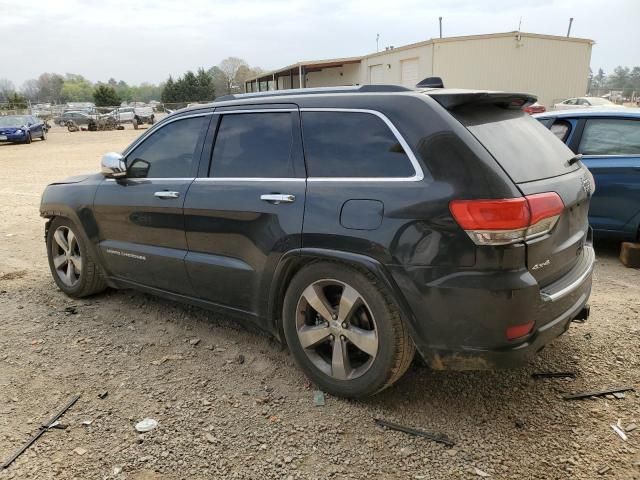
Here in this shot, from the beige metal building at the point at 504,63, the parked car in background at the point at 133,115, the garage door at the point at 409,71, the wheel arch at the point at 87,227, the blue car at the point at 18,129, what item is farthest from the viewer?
the parked car in background at the point at 133,115

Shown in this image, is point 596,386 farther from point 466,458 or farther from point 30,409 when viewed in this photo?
point 30,409

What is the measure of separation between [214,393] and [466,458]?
1.55m

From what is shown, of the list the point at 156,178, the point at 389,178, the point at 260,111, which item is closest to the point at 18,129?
the point at 156,178

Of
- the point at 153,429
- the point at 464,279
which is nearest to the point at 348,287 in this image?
the point at 464,279

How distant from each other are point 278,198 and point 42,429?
1878mm

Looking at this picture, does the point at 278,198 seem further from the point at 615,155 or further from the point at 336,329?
the point at 615,155

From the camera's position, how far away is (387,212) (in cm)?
274

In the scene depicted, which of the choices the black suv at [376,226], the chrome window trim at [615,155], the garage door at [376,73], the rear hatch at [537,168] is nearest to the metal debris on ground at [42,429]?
the black suv at [376,226]

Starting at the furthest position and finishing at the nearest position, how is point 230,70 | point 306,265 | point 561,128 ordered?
point 230,70 → point 561,128 → point 306,265

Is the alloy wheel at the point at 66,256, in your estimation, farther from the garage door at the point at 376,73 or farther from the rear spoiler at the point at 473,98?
the garage door at the point at 376,73

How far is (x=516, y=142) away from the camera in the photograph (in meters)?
2.94

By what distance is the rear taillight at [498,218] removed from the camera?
98.7 inches

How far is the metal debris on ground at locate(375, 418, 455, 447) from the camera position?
2.80 metres

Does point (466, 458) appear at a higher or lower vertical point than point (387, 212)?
lower
